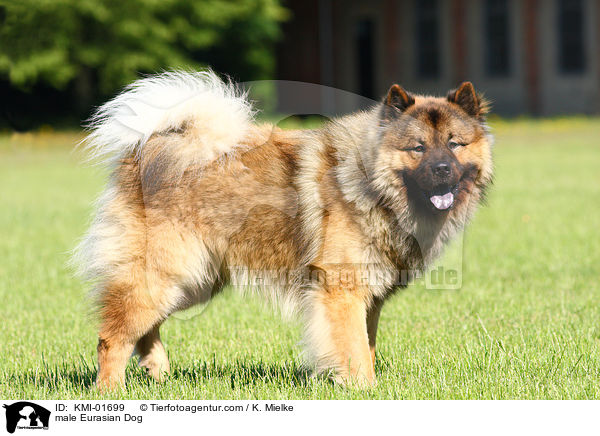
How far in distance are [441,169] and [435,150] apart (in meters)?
0.12

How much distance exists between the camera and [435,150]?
4016mm

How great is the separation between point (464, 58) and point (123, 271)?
82.2 ft

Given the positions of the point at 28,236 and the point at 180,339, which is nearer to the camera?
the point at 180,339

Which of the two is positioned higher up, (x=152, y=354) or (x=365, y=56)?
(x=365, y=56)

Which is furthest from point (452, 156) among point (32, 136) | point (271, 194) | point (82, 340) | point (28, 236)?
point (32, 136)

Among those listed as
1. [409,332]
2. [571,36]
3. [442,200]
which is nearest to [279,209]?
[442,200]

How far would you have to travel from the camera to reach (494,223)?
10195 mm

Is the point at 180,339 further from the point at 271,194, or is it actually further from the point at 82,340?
the point at 271,194

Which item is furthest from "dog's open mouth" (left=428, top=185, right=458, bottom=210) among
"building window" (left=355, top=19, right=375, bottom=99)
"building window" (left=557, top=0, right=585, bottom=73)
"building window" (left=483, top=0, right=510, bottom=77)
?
"building window" (left=355, top=19, right=375, bottom=99)

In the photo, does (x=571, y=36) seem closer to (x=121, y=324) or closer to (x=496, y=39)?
(x=496, y=39)

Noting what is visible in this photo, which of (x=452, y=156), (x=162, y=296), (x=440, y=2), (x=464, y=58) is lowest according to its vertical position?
(x=162, y=296)
